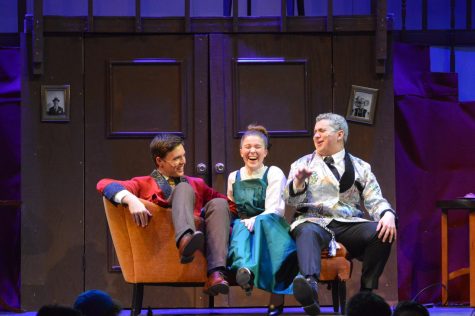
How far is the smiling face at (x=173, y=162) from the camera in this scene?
5086 mm

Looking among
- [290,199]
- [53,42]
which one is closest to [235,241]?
[290,199]

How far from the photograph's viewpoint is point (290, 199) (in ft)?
16.3

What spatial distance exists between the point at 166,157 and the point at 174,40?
122 centimetres

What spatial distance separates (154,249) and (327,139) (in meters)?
1.19

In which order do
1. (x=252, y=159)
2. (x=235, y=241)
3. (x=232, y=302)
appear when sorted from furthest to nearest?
(x=232, y=302) → (x=252, y=159) → (x=235, y=241)

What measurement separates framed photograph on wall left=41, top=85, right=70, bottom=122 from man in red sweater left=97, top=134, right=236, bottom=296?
110cm

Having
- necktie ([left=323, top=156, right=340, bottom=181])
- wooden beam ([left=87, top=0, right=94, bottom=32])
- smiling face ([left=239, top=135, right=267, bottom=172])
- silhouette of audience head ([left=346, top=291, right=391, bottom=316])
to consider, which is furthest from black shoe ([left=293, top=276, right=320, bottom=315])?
wooden beam ([left=87, top=0, right=94, bottom=32])

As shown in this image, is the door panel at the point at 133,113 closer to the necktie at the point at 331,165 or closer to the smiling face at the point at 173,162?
the smiling face at the point at 173,162

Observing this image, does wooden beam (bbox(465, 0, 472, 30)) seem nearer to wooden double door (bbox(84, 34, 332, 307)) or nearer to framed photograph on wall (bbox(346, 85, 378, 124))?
framed photograph on wall (bbox(346, 85, 378, 124))

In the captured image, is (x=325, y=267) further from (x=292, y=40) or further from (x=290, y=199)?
(x=292, y=40)

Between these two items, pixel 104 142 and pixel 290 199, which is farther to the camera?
pixel 104 142

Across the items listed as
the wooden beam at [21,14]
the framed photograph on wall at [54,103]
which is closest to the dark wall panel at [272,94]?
the framed photograph on wall at [54,103]

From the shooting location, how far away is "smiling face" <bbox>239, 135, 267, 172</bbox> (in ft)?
17.0

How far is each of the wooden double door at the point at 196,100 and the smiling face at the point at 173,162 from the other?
0.82 meters
